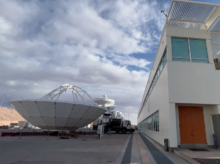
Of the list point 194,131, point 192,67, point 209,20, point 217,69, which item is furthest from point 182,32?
point 194,131

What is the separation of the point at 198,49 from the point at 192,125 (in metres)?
5.73

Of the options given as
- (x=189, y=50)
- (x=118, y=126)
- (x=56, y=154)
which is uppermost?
(x=189, y=50)

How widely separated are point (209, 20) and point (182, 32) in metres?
2.23

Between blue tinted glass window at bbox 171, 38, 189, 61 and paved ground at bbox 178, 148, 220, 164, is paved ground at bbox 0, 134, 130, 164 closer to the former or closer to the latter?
paved ground at bbox 178, 148, 220, 164

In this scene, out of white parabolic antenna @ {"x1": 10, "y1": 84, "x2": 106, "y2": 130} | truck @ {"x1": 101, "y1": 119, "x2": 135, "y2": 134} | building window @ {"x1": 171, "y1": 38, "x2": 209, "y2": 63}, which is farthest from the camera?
truck @ {"x1": 101, "y1": 119, "x2": 135, "y2": 134}

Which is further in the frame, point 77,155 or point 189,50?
point 189,50

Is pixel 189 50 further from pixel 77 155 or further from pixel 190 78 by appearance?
pixel 77 155

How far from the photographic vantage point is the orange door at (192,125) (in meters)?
9.04

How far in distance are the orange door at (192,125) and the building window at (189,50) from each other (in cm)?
364

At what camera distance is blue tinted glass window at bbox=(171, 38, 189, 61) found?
1017 centimetres

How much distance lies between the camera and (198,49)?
1040 centimetres

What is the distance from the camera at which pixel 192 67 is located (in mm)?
9609

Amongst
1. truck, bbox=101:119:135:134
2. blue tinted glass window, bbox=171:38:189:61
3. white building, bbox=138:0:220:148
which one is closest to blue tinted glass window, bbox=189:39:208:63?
white building, bbox=138:0:220:148

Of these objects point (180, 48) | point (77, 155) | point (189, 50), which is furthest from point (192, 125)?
point (77, 155)
